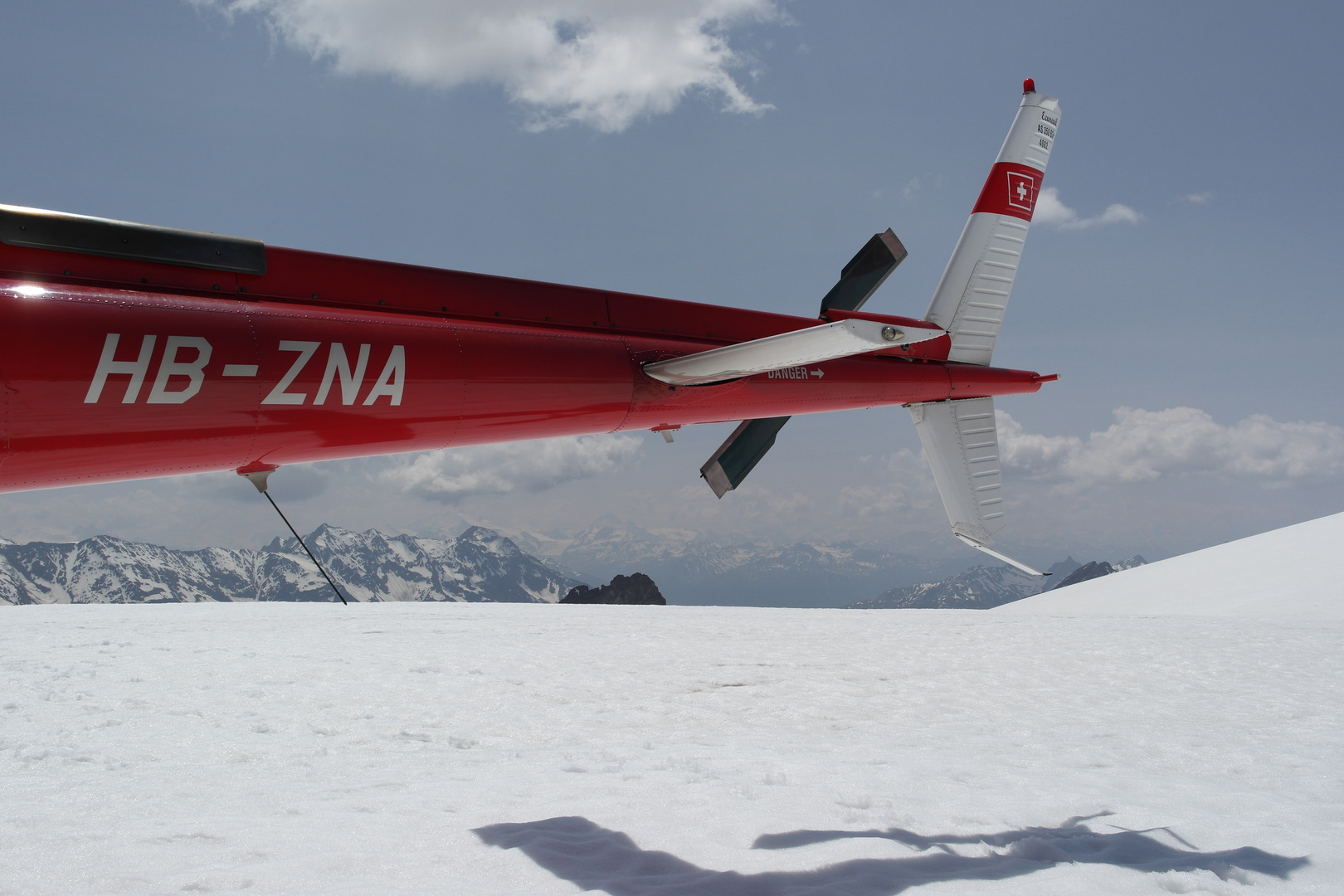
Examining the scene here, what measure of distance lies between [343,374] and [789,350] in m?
3.26

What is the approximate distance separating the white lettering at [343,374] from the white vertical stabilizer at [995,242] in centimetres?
745

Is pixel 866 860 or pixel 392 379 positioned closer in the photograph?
pixel 866 860

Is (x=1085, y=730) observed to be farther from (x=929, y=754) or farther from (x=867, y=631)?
(x=867, y=631)

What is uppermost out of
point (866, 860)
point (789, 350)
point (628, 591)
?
point (789, 350)

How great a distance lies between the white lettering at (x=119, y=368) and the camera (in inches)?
148

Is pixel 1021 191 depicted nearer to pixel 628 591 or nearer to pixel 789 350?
pixel 789 350

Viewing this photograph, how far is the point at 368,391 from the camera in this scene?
15.6 feet

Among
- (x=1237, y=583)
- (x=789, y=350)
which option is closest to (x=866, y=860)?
(x=789, y=350)

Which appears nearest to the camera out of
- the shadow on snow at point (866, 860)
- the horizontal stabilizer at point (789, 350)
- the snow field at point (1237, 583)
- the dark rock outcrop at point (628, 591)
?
the shadow on snow at point (866, 860)

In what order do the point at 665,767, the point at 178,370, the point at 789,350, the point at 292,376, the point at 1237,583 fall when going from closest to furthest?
the point at 178,370, the point at 292,376, the point at 789,350, the point at 665,767, the point at 1237,583

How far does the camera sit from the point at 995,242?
9.20 metres

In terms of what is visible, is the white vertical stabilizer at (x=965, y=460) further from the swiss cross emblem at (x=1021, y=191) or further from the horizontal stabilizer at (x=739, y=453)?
the swiss cross emblem at (x=1021, y=191)

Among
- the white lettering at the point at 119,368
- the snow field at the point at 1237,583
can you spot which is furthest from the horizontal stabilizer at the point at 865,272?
the snow field at the point at 1237,583

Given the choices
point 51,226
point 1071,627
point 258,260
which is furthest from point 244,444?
point 1071,627
